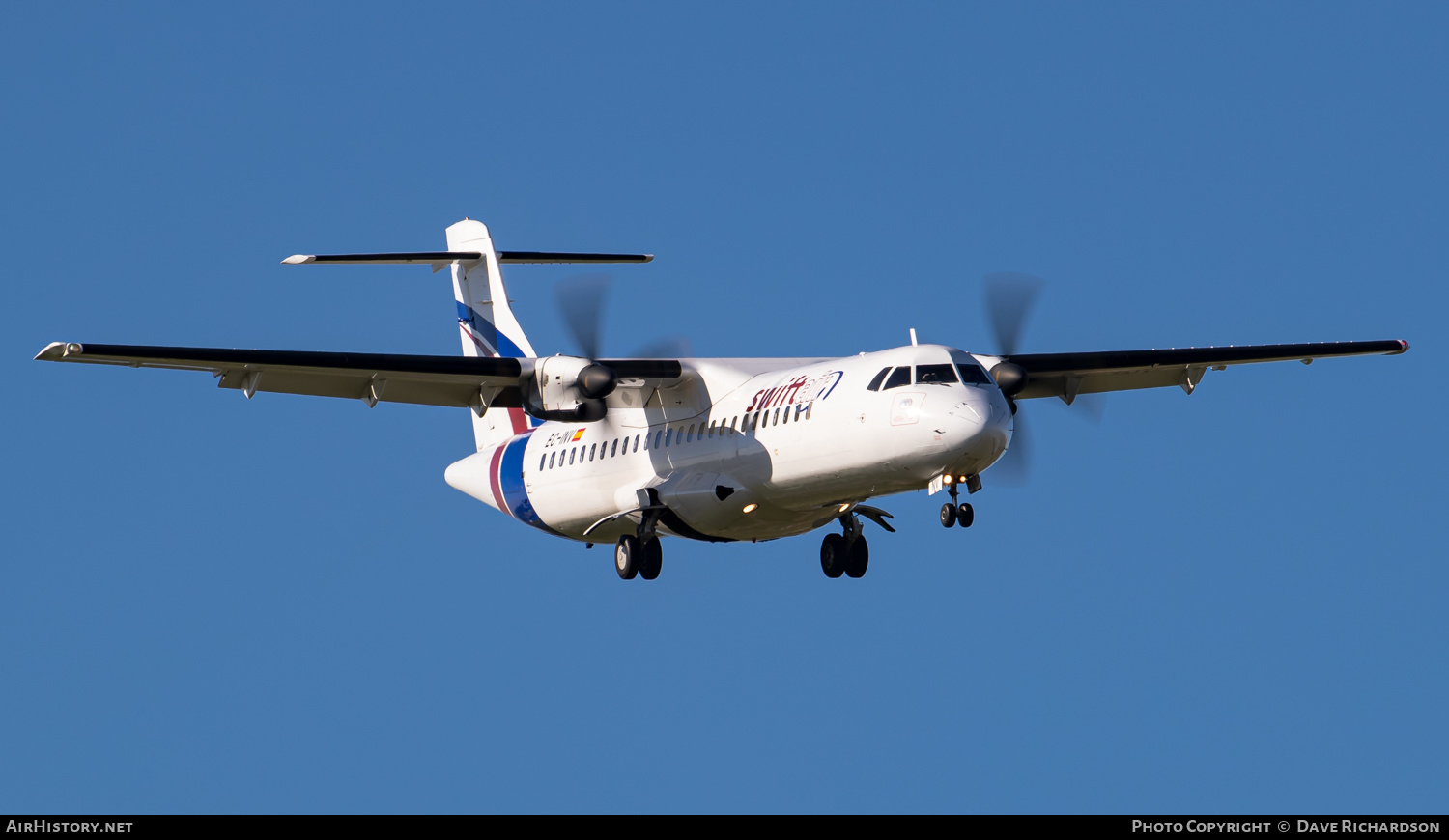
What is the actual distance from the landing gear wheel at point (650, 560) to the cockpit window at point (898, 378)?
3.89m

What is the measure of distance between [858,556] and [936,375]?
3841 mm

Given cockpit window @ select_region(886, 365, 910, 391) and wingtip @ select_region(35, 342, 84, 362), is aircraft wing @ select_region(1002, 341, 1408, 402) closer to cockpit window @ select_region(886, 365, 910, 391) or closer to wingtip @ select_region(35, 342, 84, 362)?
cockpit window @ select_region(886, 365, 910, 391)

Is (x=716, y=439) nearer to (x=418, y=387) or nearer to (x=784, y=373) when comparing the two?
(x=784, y=373)

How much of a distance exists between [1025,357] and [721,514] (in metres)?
4.17

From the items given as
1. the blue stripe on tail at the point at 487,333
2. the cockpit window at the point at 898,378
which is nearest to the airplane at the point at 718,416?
the cockpit window at the point at 898,378

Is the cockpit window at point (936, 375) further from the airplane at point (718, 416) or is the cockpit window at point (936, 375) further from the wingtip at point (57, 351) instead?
the wingtip at point (57, 351)

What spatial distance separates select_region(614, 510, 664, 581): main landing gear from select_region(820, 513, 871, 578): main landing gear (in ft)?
6.83

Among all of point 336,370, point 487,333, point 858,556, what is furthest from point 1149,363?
point 336,370

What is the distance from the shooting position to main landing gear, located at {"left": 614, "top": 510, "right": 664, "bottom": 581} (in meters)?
20.3

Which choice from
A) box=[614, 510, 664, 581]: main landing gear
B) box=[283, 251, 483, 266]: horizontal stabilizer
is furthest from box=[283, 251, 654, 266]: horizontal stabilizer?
box=[614, 510, 664, 581]: main landing gear

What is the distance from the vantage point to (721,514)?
64.7ft

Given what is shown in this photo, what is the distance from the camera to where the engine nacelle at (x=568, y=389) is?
777 inches

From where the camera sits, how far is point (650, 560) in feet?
67.1
